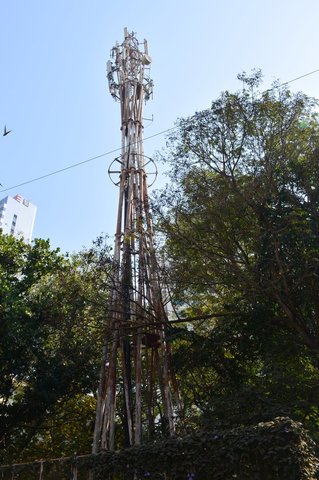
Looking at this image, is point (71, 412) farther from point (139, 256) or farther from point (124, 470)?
point (124, 470)

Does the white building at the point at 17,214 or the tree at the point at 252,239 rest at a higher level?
the white building at the point at 17,214

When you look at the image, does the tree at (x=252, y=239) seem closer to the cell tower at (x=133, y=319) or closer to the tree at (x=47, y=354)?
the cell tower at (x=133, y=319)

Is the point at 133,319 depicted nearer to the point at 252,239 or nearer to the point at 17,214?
the point at 252,239

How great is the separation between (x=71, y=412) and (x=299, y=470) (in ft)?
26.2

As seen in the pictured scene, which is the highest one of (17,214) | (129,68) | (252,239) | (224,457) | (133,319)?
(17,214)

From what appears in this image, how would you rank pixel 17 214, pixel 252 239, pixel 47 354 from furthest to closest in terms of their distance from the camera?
1. pixel 17 214
2. pixel 47 354
3. pixel 252 239

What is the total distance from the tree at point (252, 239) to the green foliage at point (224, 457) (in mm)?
1902

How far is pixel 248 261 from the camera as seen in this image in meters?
8.27

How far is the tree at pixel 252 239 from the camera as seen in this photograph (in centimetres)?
A: 750

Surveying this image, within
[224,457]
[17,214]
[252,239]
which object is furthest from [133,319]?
[17,214]

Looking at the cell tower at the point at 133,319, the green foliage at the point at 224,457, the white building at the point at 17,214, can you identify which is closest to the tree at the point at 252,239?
the cell tower at the point at 133,319

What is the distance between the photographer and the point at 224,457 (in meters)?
4.85

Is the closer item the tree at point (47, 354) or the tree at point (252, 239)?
the tree at point (252, 239)

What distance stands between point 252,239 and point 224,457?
4.21 m
